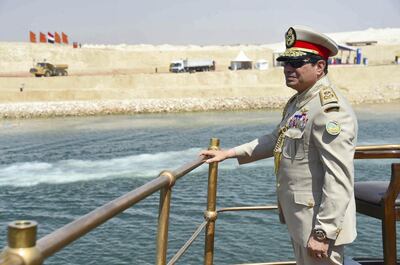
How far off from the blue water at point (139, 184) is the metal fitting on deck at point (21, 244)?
9.20m

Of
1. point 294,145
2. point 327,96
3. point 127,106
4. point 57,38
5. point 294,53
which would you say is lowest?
point 127,106

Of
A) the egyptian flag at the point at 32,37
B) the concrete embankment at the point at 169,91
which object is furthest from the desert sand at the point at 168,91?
the egyptian flag at the point at 32,37

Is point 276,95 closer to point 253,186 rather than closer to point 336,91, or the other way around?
point 253,186

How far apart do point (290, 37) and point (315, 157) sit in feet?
2.45

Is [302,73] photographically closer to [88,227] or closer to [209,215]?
[209,215]

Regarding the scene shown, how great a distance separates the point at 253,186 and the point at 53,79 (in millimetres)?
43430

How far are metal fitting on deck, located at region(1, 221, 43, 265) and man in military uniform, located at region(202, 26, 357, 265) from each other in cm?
173

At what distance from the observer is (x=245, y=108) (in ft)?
169

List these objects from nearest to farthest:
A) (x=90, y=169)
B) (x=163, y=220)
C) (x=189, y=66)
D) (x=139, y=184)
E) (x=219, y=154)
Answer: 1. (x=163, y=220)
2. (x=219, y=154)
3. (x=139, y=184)
4. (x=90, y=169)
5. (x=189, y=66)

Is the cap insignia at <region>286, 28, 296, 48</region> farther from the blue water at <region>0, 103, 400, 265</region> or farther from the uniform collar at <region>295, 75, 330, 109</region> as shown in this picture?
the blue water at <region>0, 103, 400, 265</region>

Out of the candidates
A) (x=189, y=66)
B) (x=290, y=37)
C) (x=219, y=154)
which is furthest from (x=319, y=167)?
(x=189, y=66)

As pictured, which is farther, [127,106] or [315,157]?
[127,106]

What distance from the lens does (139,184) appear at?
59.4 ft

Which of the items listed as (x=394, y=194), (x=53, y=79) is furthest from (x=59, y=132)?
(x=394, y=194)
